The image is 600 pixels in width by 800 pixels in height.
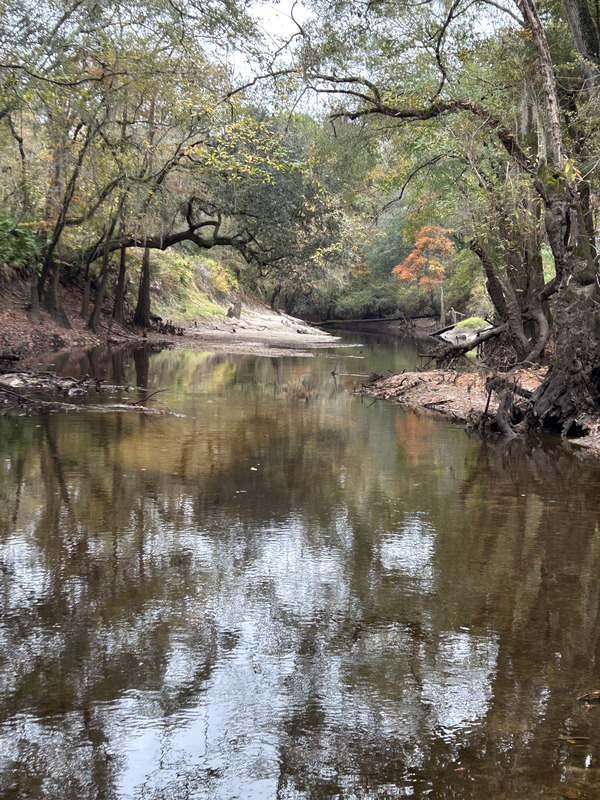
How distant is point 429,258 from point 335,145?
1482 inches

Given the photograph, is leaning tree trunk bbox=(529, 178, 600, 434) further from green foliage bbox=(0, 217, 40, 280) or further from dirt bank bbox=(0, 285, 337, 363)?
green foliage bbox=(0, 217, 40, 280)

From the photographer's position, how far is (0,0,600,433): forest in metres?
11.8

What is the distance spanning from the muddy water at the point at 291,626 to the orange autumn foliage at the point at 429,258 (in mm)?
41037

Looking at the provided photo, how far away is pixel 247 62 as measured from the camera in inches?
462

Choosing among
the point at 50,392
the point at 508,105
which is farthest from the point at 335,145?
the point at 50,392

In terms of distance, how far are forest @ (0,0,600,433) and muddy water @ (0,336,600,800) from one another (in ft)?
17.2

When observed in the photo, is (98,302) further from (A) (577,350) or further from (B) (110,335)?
(A) (577,350)

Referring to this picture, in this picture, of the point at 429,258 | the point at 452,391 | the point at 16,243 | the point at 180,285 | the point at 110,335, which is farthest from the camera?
the point at 429,258

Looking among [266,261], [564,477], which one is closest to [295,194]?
[266,261]

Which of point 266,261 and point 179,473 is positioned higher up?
point 266,261

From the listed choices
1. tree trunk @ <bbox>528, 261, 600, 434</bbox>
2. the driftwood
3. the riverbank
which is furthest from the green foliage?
tree trunk @ <bbox>528, 261, 600, 434</bbox>

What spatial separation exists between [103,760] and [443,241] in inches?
1916

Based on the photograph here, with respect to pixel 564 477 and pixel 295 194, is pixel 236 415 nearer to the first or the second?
pixel 564 477

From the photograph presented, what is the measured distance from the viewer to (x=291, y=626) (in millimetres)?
4488
